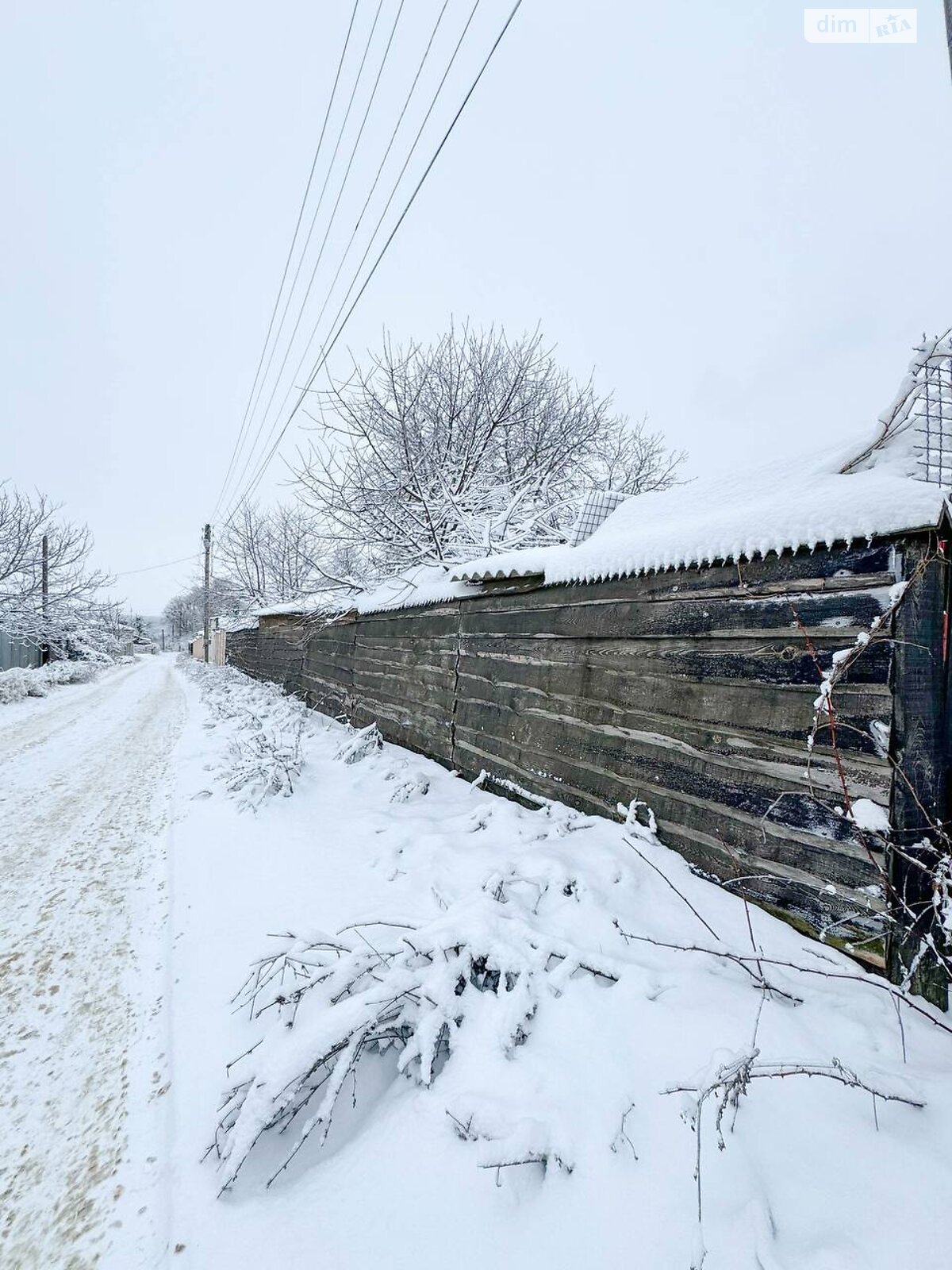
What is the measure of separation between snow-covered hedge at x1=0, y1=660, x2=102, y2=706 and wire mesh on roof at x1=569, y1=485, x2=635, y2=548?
46.6 feet

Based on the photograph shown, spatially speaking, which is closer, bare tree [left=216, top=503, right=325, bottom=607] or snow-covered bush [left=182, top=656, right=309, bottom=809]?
snow-covered bush [left=182, top=656, right=309, bottom=809]

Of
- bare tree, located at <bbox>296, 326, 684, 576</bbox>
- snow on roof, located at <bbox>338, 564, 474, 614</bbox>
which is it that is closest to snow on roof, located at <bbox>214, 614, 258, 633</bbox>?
bare tree, located at <bbox>296, 326, 684, 576</bbox>

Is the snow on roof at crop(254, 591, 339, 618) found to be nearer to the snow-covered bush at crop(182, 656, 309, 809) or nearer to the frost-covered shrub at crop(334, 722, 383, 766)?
the snow-covered bush at crop(182, 656, 309, 809)

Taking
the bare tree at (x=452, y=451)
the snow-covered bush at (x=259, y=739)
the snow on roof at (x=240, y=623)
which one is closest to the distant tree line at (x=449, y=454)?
the bare tree at (x=452, y=451)

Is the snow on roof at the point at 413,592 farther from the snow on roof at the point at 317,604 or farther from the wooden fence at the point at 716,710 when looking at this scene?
the wooden fence at the point at 716,710

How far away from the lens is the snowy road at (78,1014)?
152cm

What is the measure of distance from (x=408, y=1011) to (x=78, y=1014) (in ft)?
5.06

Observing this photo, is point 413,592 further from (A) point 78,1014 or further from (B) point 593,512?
(A) point 78,1014

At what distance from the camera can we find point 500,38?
157 inches

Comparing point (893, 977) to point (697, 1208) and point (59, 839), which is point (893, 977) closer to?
point (697, 1208)

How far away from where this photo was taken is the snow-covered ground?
135 cm

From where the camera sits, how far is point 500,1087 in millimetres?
1700

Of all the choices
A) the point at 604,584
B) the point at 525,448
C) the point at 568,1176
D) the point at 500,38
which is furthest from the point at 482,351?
the point at 568,1176

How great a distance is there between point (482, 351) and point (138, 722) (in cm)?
961
